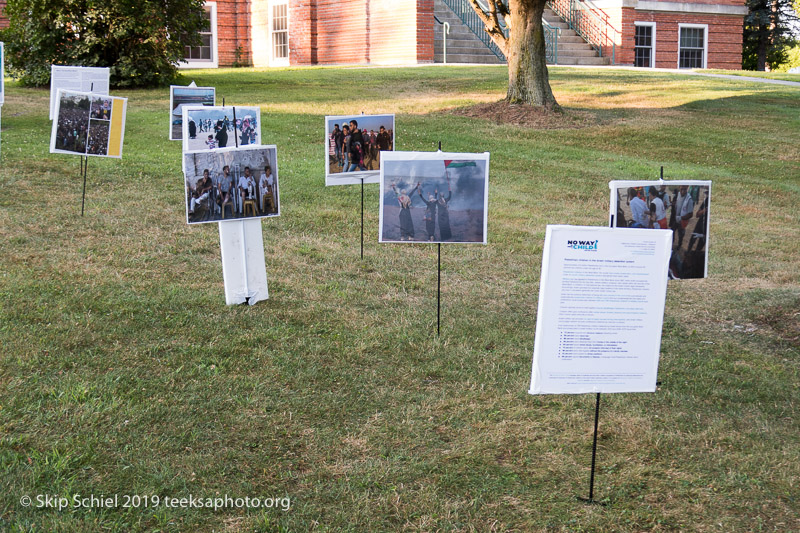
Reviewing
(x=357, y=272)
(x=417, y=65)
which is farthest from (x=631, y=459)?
(x=417, y=65)

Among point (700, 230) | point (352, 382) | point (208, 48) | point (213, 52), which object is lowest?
point (352, 382)

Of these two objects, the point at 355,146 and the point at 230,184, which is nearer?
the point at 230,184

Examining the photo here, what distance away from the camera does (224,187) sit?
6113 millimetres

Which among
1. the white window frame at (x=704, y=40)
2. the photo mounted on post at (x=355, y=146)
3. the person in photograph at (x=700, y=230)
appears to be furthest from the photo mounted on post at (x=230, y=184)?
the white window frame at (x=704, y=40)

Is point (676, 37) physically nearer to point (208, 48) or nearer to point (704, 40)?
point (704, 40)

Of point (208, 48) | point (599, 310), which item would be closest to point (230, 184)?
point (599, 310)

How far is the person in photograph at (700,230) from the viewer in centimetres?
555

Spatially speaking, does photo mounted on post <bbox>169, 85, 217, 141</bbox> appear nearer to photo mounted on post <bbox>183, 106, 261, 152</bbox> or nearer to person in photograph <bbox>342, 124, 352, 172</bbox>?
photo mounted on post <bbox>183, 106, 261, 152</bbox>

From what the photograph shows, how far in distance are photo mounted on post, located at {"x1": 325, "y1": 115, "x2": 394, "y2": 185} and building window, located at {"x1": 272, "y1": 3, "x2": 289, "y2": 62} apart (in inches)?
1058

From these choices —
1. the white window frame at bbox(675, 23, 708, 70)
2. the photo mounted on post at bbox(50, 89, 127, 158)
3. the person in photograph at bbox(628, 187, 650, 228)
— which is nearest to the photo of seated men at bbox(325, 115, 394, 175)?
the photo mounted on post at bbox(50, 89, 127, 158)

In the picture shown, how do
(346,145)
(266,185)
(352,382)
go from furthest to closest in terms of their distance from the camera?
1. (346,145)
2. (266,185)
3. (352,382)

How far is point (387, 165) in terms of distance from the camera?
588 cm

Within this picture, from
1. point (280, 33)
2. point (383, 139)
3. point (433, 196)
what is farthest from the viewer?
point (280, 33)

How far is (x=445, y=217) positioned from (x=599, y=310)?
253 cm
